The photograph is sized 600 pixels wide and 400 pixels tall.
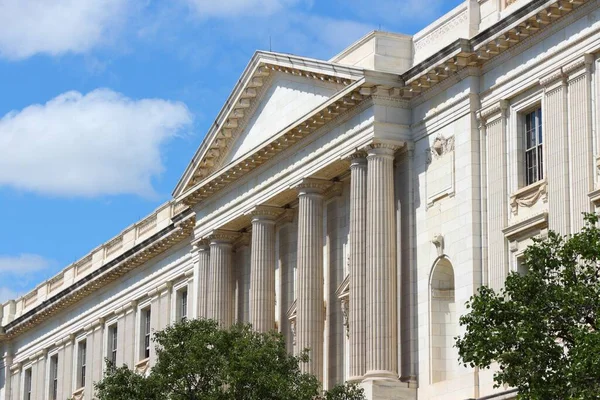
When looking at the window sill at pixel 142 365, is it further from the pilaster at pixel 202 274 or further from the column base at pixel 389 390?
the column base at pixel 389 390

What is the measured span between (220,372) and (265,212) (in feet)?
39.2

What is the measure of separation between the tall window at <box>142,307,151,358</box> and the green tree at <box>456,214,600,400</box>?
3958 cm

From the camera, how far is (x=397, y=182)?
156 ft

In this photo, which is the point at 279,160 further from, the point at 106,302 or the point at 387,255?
the point at 106,302

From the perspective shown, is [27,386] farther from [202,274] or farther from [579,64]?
[579,64]

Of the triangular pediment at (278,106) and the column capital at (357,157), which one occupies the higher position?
the triangular pediment at (278,106)

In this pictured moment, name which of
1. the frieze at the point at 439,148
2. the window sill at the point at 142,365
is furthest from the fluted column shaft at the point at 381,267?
the window sill at the point at 142,365

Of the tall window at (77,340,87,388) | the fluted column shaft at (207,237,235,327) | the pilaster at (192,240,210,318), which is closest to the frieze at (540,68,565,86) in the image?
the fluted column shaft at (207,237,235,327)

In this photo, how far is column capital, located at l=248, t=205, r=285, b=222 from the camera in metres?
54.0

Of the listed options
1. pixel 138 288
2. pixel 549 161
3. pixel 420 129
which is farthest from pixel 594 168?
pixel 138 288

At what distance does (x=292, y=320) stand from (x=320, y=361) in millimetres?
3792

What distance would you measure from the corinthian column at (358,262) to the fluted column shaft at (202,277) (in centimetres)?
1177

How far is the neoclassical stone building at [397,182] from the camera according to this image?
41156mm

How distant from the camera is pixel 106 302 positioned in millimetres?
74125
